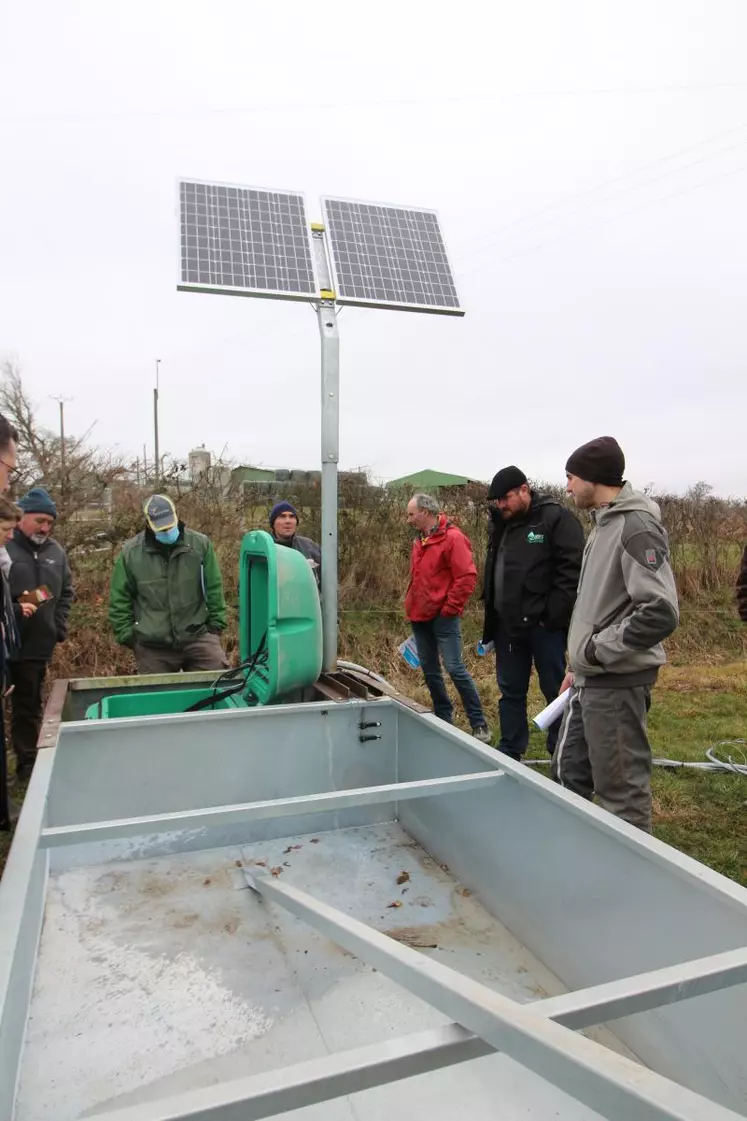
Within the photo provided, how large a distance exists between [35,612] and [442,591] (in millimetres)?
2433

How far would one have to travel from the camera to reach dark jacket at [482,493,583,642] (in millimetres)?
3645

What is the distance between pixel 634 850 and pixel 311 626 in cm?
167

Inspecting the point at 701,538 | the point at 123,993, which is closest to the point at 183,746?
the point at 123,993

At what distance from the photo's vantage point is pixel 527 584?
3.69m

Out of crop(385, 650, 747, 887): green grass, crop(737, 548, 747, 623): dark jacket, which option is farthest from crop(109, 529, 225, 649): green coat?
crop(737, 548, 747, 623): dark jacket

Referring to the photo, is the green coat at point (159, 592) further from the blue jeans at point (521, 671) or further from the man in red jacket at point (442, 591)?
the blue jeans at point (521, 671)

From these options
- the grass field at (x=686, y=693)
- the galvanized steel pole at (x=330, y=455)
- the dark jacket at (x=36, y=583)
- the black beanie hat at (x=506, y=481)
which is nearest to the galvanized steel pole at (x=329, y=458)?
the galvanized steel pole at (x=330, y=455)

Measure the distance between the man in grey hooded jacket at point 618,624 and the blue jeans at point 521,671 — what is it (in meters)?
1.08

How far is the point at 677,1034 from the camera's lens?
5.40ft

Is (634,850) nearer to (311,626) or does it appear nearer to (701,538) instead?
(311,626)

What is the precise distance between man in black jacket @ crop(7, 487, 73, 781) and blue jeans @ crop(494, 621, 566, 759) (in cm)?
258

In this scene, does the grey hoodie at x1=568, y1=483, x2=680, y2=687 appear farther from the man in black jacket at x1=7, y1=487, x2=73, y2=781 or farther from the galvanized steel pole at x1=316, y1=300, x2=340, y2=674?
the man in black jacket at x1=7, y1=487, x2=73, y2=781

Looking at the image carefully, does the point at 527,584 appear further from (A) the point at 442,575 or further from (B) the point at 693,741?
(B) the point at 693,741

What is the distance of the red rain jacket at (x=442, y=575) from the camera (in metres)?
4.64
